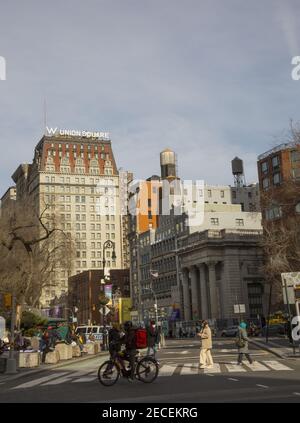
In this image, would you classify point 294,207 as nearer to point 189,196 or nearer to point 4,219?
point 4,219

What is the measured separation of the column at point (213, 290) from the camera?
9762cm

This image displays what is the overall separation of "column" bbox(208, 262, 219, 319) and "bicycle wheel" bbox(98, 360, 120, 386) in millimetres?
82522

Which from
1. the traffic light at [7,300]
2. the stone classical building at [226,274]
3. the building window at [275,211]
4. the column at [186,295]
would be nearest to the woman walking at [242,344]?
the traffic light at [7,300]

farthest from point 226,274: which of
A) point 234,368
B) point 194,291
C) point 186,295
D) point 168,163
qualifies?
point 234,368

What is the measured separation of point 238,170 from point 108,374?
4978 inches

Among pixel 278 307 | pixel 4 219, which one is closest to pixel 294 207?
pixel 4 219

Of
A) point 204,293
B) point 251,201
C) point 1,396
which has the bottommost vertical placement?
point 1,396

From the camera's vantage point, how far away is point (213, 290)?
99.6m

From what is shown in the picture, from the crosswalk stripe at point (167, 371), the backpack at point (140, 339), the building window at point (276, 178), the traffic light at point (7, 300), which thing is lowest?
the crosswalk stripe at point (167, 371)

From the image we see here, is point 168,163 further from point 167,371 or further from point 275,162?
point 167,371

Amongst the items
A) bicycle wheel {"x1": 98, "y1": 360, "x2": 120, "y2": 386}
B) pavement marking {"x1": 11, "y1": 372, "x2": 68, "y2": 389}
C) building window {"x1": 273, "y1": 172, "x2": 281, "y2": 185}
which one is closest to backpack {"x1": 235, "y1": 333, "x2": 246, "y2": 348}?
pavement marking {"x1": 11, "y1": 372, "x2": 68, "y2": 389}

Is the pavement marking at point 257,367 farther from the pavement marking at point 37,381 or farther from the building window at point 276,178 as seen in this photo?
the building window at point 276,178
